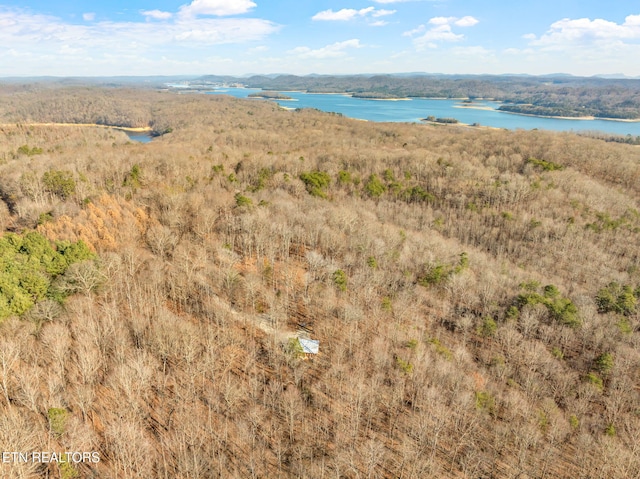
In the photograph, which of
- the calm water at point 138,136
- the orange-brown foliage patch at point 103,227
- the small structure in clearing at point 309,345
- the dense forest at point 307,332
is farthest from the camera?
the calm water at point 138,136

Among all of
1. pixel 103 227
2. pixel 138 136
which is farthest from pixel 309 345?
pixel 138 136

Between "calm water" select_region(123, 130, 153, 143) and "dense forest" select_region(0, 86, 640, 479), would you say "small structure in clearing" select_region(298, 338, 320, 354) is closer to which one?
"dense forest" select_region(0, 86, 640, 479)

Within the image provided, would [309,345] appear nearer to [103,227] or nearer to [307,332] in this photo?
[307,332]

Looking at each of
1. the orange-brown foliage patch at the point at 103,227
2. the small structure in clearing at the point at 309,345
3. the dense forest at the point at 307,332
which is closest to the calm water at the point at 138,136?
the dense forest at the point at 307,332

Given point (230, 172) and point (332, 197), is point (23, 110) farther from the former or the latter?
point (332, 197)

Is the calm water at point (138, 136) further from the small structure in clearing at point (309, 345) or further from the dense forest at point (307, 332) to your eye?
the small structure in clearing at point (309, 345)

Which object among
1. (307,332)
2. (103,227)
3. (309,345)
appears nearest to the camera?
(309,345)

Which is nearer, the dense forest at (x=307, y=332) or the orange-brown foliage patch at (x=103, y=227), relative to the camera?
the dense forest at (x=307, y=332)

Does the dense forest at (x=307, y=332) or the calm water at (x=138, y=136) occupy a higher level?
the calm water at (x=138, y=136)
